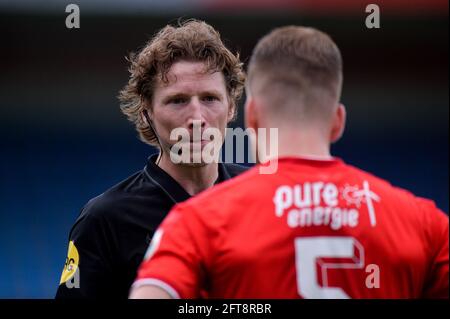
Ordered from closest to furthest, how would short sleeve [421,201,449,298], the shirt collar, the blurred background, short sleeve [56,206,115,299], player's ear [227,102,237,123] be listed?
short sleeve [421,201,449,298]
short sleeve [56,206,115,299]
the shirt collar
player's ear [227,102,237,123]
the blurred background

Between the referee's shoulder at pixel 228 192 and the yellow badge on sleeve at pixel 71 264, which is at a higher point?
the referee's shoulder at pixel 228 192

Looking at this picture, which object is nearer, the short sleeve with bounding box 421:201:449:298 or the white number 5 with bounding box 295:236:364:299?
the white number 5 with bounding box 295:236:364:299

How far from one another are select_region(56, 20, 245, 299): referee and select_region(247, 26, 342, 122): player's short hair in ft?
3.87

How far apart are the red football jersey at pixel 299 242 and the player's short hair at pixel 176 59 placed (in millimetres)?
1473

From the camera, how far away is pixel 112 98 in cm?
909

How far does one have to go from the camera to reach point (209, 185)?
129 inches

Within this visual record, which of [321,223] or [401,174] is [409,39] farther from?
[321,223]

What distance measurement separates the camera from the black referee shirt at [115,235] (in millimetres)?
2910

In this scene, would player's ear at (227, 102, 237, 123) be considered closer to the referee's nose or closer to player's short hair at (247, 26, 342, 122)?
the referee's nose

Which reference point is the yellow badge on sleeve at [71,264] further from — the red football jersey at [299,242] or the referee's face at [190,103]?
the red football jersey at [299,242]

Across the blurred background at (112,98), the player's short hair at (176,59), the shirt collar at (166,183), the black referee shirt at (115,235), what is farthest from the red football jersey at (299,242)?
the blurred background at (112,98)

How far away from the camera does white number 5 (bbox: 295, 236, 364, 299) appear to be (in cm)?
183

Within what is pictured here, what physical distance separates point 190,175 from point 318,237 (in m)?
1.45

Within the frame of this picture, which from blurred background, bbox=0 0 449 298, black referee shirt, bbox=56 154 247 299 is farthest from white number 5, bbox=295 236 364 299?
blurred background, bbox=0 0 449 298
